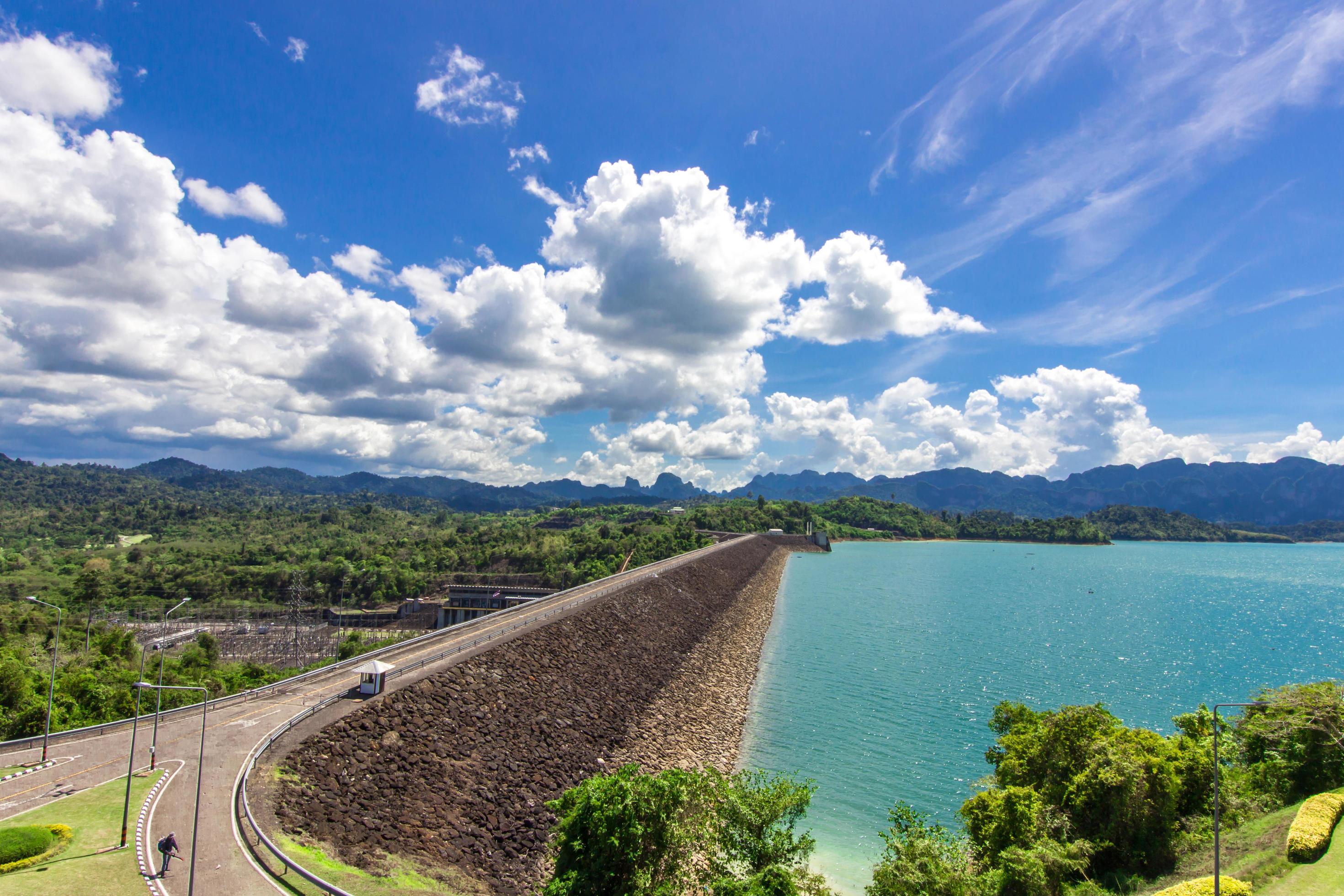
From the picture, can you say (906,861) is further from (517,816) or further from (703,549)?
(703,549)

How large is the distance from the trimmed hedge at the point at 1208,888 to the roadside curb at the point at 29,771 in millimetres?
32858

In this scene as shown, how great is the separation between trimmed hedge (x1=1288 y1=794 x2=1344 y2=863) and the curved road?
25088 millimetres

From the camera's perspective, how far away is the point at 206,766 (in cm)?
1945

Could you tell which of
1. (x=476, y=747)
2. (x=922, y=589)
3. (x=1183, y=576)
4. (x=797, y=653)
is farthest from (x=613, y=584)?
(x=1183, y=576)

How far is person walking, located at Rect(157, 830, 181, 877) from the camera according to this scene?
1392 centimetres

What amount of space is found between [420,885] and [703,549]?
110 metres

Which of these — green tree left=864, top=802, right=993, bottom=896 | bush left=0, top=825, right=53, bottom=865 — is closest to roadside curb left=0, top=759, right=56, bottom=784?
bush left=0, top=825, right=53, bottom=865

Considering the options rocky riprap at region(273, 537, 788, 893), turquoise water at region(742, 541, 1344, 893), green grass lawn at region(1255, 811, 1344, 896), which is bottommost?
turquoise water at region(742, 541, 1344, 893)

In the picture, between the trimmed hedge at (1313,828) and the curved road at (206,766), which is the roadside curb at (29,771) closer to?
the curved road at (206,766)

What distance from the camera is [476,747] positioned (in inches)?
969

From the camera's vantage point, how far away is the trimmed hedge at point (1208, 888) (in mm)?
13633

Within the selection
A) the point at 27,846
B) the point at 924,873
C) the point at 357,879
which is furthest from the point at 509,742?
the point at 924,873

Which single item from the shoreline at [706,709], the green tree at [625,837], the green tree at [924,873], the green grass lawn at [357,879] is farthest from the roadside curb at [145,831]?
the green tree at [924,873]

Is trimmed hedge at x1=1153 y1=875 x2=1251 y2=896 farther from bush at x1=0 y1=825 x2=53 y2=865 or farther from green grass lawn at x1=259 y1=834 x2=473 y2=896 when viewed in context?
bush at x1=0 y1=825 x2=53 y2=865
